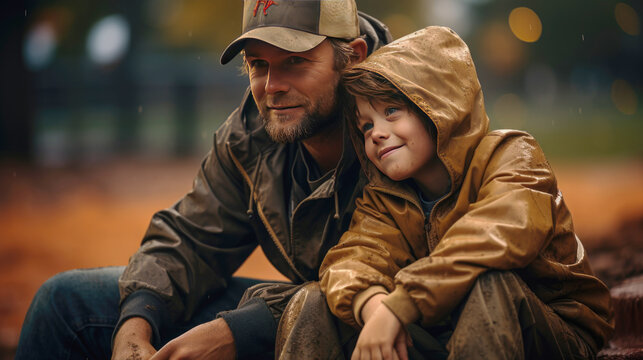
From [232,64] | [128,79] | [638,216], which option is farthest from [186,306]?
[232,64]

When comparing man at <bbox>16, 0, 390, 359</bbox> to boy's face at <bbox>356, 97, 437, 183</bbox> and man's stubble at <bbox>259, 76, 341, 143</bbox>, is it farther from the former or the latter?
boy's face at <bbox>356, 97, 437, 183</bbox>

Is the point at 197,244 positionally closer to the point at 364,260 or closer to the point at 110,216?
the point at 364,260

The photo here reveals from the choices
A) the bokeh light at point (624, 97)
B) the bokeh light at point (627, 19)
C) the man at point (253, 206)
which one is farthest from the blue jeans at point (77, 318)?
the bokeh light at point (624, 97)

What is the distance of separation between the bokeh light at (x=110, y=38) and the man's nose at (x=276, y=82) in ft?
40.5

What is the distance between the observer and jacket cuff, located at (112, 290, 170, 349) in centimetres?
250

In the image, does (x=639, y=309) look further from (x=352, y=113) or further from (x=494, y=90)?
(x=494, y=90)

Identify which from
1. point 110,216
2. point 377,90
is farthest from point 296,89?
point 110,216

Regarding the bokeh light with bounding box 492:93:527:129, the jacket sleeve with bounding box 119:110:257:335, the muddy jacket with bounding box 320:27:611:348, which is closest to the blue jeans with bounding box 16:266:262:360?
the jacket sleeve with bounding box 119:110:257:335

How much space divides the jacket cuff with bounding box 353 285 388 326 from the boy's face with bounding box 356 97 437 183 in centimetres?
41

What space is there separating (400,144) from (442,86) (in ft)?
0.80

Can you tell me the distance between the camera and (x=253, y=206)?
2.76 metres

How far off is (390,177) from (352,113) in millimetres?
372

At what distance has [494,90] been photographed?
25.8m

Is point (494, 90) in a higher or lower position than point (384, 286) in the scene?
lower
